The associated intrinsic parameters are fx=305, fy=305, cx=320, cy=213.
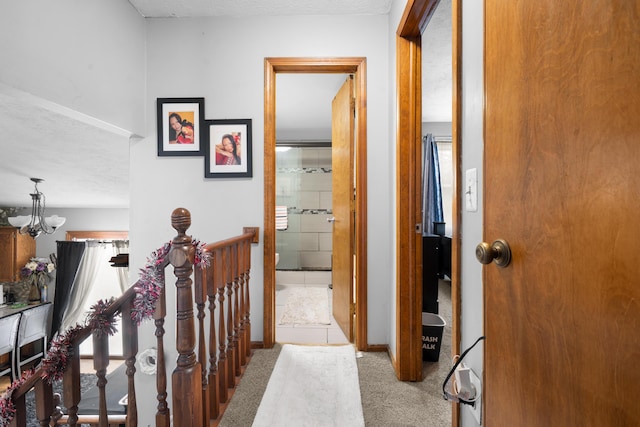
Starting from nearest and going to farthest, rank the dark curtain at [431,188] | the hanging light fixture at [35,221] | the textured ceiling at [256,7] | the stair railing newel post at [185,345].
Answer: the stair railing newel post at [185,345] < the textured ceiling at [256,7] < the dark curtain at [431,188] < the hanging light fixture at [35,221]

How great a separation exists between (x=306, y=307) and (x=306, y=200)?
2253 mm

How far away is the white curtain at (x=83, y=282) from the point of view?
615 cm

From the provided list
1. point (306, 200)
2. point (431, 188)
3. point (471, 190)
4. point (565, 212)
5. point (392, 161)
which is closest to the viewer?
point (565, 212)

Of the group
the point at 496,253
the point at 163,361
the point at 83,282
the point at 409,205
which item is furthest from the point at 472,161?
the point at 83,282

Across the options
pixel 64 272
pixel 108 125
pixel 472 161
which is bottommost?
pixel 64 272

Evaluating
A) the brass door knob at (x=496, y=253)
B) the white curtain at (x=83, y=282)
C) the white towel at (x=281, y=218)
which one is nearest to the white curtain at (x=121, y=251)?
the white curtain at (x=83, y=282)

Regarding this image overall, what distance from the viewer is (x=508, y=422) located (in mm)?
720

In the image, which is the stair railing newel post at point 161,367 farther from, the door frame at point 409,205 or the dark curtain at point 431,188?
the dark curtain at point 431,188

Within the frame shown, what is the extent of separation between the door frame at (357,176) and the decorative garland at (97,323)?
1.22 meters

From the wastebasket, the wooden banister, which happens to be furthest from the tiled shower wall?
the wooden banister

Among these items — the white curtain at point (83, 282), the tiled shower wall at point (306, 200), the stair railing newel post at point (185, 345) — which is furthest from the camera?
the white curtain at point (83, 282)

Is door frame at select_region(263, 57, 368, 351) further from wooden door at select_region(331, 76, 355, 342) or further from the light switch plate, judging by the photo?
the light switch plate

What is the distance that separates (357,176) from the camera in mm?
2381

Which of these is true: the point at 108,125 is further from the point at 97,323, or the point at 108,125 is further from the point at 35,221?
the point at 35,221
